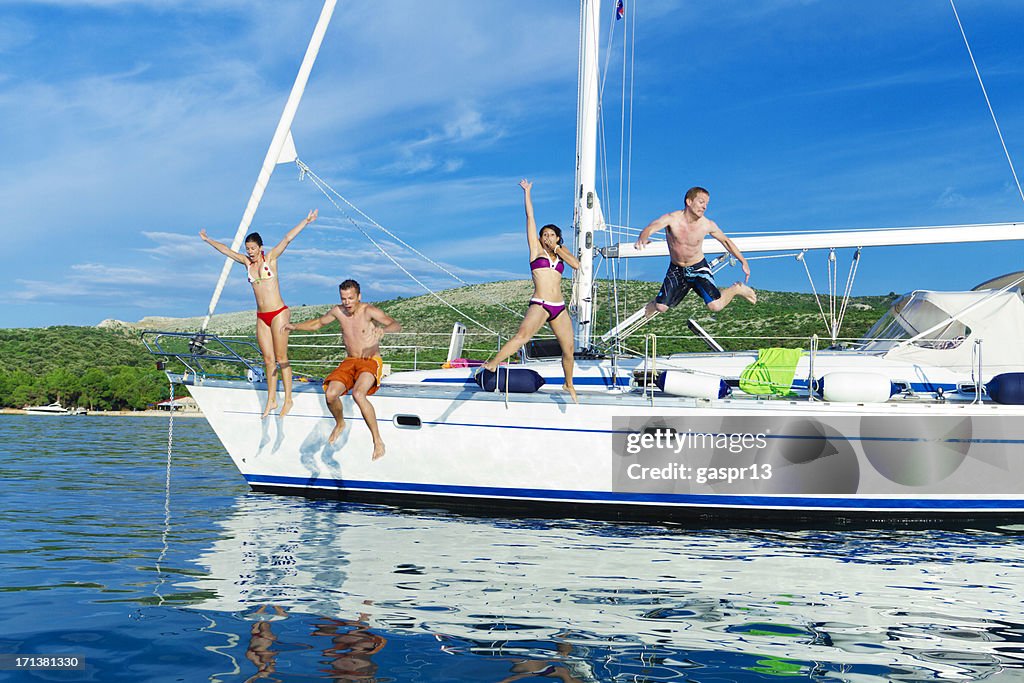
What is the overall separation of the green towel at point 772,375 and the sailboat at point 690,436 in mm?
24

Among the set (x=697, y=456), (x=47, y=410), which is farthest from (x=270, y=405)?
(x=47, y=410)

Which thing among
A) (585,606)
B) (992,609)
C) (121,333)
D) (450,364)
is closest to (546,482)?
(450,364)

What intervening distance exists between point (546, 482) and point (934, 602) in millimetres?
4816

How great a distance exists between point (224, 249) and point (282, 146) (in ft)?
6.99

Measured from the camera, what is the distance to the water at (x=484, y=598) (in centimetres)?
456

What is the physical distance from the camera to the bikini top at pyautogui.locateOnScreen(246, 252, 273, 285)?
32.9 feet

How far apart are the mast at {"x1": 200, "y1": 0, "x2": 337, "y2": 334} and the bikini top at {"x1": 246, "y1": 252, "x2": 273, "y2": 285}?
2.26 ft

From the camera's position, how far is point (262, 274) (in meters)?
10.1

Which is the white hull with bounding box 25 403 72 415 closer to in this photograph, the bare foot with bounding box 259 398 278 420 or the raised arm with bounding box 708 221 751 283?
the bare foot with bounding box 259 398 278 420

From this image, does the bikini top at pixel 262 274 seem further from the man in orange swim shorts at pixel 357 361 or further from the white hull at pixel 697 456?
the white hull at pixel 697 456

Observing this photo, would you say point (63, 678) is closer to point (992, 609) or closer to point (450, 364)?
point (992, 609)

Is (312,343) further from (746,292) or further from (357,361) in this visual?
(746,292)

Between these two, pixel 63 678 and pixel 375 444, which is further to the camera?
pixel 375 444

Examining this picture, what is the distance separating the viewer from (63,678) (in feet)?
13.8
